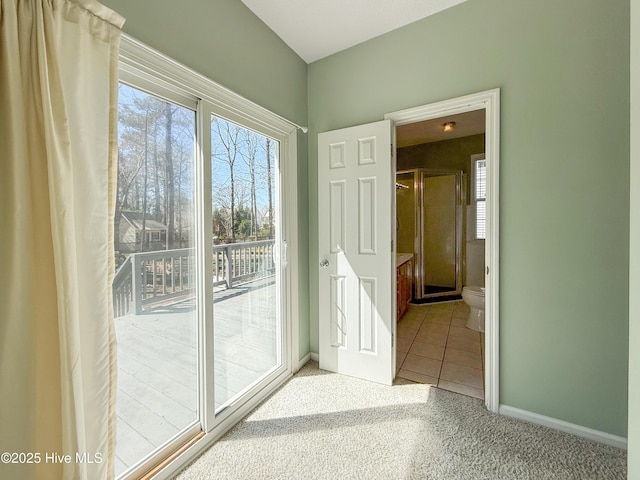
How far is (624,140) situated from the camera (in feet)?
4.75

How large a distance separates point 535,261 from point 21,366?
8.01ft

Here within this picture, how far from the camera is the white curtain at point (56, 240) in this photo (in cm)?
86

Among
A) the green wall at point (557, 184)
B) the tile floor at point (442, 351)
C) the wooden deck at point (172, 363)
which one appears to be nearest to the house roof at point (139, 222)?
the wooden deck at point (172, 363)

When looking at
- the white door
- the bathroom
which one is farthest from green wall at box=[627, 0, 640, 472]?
the bathroom

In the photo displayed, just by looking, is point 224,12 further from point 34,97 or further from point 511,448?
point 511,448

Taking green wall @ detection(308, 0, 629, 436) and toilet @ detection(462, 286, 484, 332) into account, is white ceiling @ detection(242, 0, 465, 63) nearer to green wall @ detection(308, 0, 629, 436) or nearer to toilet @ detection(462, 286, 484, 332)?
green wall @ detection(308, 0, 629, 436)

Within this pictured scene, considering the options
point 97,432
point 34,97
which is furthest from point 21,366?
point 34,97

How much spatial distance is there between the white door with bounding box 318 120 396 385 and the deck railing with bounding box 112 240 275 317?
27.2 inches

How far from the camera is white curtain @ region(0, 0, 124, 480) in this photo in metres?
0.86

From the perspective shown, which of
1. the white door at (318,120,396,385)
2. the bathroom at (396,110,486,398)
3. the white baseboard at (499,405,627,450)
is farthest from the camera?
the bathroom at (396,110,486,398)

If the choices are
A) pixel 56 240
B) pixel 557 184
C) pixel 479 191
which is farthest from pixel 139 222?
pixel 479 191

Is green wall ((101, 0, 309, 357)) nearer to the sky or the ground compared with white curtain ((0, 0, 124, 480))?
nearer to the sky

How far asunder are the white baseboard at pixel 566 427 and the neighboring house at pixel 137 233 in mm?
2338

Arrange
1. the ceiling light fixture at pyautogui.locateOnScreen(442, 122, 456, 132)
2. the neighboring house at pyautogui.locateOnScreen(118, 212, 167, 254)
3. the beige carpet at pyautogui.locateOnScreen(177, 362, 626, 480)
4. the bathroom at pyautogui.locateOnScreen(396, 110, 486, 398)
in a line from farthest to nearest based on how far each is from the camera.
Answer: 1. the bathroom at pyautogui.locateOnScreen(396, 110, 486, 398)
2. the ceiling light fixture at pyautogui.locateOnScreen(442, 122, 456, 132)
3. the beige carpet at pyautogui.locateOnScreen(177, 362, 626, 480)
4. the neighboring house at pyautogui.locateOnScreen(118, 212, 167, 254)
